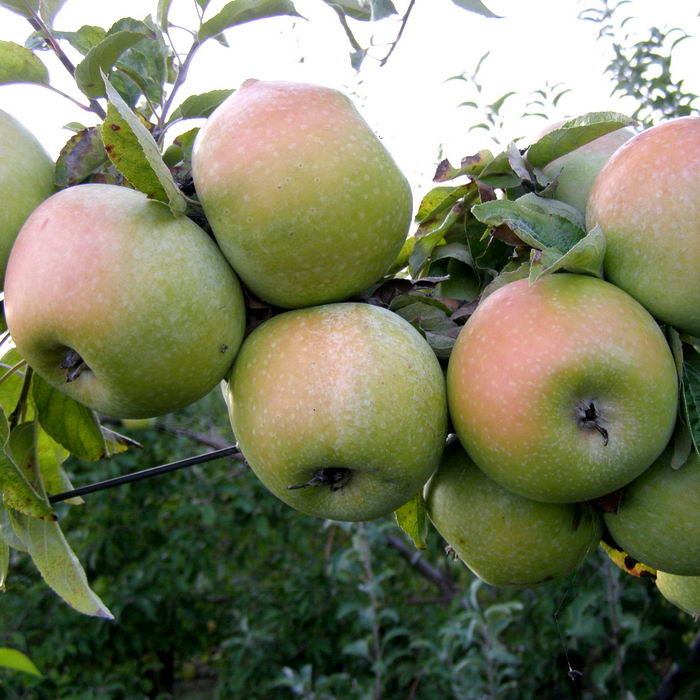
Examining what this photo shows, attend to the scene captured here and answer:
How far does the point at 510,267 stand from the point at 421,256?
15 cm

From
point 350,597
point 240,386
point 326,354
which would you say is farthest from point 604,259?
point 350,597

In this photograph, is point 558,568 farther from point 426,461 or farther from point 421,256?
point 421,256

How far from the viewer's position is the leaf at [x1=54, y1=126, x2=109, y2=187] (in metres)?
0.90

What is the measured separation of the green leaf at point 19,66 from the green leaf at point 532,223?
624 millimetres

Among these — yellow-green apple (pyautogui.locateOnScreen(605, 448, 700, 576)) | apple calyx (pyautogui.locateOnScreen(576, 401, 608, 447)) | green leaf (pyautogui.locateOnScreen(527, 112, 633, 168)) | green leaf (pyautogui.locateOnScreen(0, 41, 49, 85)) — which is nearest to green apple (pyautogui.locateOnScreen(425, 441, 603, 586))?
yellow-green apple (pyautogui.locateOnScreen(605, 448, 700, 576))

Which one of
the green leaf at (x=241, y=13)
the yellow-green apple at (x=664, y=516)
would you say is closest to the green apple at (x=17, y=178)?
the green leaf at (x=241, y=13)

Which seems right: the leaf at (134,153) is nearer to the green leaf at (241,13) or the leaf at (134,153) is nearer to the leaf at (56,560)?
the green leaf at (241,13)

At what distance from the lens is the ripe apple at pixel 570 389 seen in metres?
0.80

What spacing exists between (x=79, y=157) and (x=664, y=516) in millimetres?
850

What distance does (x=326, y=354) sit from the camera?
84 cm

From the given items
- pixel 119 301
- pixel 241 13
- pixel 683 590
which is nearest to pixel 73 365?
pixel 119 301

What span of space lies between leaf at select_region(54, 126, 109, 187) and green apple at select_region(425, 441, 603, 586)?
60 centimetres

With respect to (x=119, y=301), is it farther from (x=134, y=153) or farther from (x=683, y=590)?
(x=683, y=590)

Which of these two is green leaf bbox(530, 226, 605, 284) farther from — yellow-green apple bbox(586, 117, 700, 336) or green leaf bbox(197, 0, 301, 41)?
green leaf bbox(197, 0, 301, 41)
